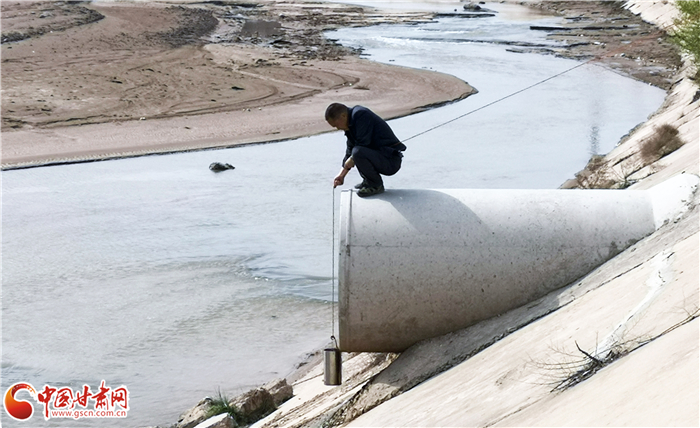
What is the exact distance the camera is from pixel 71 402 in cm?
954

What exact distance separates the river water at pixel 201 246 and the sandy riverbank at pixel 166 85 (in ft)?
5.92

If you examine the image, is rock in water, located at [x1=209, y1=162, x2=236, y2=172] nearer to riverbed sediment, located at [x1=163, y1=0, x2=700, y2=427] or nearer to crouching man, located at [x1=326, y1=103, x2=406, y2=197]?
riverbed sediment, located at [x1=163, y1=0, x2=700, y2=427]

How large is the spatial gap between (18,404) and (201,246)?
16.6 feet

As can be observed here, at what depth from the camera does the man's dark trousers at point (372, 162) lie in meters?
7.86

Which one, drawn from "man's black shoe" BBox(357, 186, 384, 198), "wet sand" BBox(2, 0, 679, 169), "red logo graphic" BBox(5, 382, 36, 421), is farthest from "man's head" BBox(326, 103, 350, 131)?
"wet sand" BBox(2, 0, 679, 169)

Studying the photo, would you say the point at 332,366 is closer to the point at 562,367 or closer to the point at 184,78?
the point at 562,367

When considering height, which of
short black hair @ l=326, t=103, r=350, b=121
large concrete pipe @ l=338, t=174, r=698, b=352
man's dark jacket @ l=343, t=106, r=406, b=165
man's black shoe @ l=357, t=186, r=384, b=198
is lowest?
large concrete pipe @ l=338, t=174, r=698, b=352

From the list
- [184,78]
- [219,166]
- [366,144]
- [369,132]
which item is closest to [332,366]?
[366,144]

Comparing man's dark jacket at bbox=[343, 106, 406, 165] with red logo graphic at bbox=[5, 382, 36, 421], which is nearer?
man's dark jacket at bbox=[343, 106, 406, 165]

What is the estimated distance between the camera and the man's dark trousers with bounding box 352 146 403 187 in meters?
7.86

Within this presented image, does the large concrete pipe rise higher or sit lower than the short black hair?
lower

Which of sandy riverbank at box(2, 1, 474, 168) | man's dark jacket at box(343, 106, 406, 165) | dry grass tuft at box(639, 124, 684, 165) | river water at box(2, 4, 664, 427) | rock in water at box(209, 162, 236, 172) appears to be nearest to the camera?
man's dark jacket at box(343, 106, 406, 165)

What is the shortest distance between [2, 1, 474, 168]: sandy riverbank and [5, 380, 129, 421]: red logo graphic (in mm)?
12135

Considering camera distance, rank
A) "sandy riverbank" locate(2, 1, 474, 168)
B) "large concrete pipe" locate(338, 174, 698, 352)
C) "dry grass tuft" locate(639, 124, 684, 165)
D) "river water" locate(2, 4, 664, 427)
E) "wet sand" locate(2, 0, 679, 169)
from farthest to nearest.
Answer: "wet sand" locate(2, 0, 679, 169), "sandy riverbank" locate(2, 1, 474, 168), "dry grass tuft" locate(639, 124, 684, 165), "river water" locate(2, 4, 664, 427), "large concrete pipe" locate(338, 174, 698, 352)
